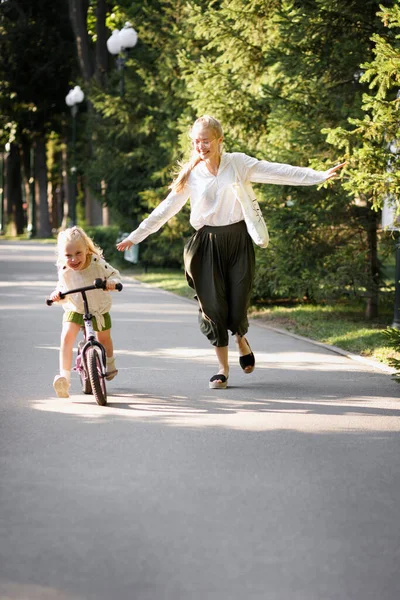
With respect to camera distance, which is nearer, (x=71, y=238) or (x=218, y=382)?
(x=71, y=238)

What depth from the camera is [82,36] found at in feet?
128

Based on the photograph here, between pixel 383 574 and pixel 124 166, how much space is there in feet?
79.6

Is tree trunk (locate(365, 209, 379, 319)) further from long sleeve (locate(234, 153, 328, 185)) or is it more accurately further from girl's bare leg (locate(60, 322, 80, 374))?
girl's bare leg (locate(60, 322, 80, 374))

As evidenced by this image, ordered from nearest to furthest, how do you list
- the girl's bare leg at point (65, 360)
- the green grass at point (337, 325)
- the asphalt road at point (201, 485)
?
the asphalt road at point (201, 485) < the girl's bare leg at point (65, 360) < the green grass at point (337, 325)

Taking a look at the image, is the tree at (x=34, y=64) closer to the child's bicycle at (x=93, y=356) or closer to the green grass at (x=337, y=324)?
the green grass at (x=337, y=324)

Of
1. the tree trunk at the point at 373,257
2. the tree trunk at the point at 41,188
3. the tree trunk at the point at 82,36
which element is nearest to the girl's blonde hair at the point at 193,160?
the tree trunk at the point at 373,257

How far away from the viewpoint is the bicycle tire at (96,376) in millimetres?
8492

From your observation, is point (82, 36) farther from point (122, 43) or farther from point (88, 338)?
point (88, 338)

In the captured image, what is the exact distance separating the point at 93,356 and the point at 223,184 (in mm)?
1749

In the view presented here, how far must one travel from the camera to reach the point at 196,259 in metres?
9.45

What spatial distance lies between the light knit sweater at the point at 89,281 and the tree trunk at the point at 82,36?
98.8 ft

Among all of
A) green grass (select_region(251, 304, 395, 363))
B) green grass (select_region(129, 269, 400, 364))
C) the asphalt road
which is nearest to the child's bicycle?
the asphalt road

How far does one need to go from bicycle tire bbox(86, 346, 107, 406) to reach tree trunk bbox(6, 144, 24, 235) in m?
56.0

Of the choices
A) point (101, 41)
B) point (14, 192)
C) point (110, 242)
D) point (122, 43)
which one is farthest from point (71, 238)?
point (14, 192)
